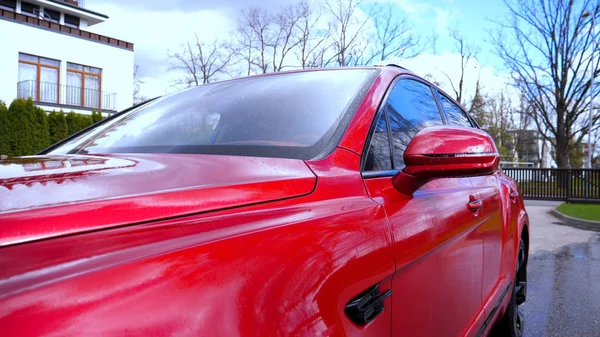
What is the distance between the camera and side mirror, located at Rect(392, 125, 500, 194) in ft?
4.98

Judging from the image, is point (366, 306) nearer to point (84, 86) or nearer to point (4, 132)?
point (4, 132)

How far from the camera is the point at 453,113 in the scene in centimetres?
303

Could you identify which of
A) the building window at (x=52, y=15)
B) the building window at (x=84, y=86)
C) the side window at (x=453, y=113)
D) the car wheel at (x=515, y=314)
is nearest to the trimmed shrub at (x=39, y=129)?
the building window at (x=84, y=86)

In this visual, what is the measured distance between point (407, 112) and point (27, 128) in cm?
1962

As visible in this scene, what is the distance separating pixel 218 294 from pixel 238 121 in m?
1.08

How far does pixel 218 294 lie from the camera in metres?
0.83

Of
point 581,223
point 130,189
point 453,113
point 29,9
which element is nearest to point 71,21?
point 29,9

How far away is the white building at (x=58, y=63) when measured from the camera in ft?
67.1

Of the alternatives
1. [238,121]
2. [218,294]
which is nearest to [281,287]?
[218,294]

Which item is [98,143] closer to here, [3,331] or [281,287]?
[281,287]

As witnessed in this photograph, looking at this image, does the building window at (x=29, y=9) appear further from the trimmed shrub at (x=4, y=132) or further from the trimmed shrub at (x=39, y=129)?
the trimmed shrub at (x=4, y=132)

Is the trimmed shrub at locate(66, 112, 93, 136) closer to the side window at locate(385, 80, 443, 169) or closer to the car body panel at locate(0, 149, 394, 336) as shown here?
the side window at locate(385, 80, 443, 169)

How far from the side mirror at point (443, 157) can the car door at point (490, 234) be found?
769mm

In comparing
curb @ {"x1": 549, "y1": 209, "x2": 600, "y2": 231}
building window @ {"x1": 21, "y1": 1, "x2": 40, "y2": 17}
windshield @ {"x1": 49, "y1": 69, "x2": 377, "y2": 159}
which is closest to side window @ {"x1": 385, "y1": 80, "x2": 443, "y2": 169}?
windshield @ {"x1": 49, "y1": 69, "x2": 377, "y2": 159}
